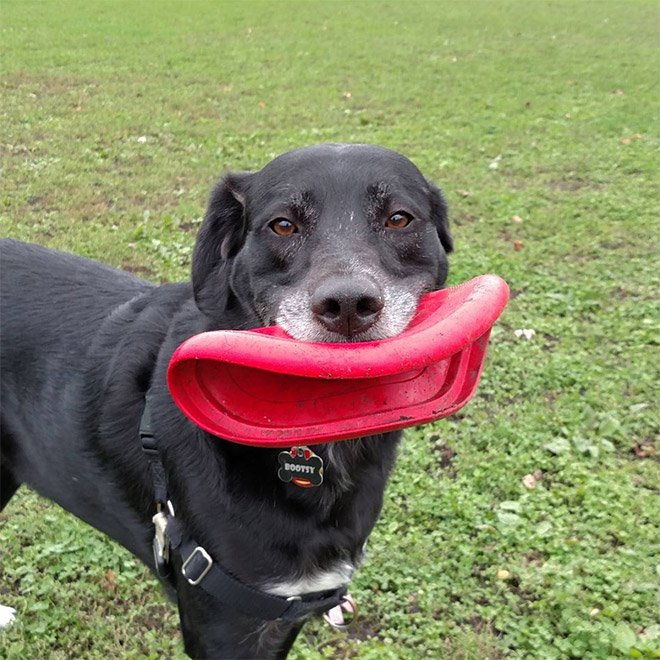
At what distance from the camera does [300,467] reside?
88.4 inches

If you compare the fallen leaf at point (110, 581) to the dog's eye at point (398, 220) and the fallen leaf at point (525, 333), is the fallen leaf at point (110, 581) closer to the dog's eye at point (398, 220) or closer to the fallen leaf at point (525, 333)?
the dog's eye at point (398, 220)

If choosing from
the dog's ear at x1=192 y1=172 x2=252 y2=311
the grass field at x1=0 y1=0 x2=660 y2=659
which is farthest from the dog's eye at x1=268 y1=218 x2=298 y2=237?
the grass field at x1=0 y1=0 x2=660 y2=659

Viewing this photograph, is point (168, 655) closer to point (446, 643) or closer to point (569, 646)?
point (446, 643)

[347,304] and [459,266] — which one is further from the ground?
[347,304]

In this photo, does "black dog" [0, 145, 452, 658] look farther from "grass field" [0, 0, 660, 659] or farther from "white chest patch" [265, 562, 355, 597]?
"grass field" [0, 0, 660, 659]

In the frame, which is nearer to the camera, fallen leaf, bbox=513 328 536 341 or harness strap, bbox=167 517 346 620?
harness strap, bbox=167 517 346 620

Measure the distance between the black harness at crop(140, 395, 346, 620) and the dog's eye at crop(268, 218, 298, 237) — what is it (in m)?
0.72

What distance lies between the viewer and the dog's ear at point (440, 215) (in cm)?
276

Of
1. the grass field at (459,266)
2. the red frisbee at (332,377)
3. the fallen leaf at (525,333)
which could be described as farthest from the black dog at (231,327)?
the fallen leaf at (525,333)

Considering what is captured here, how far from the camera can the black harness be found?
2236 mm

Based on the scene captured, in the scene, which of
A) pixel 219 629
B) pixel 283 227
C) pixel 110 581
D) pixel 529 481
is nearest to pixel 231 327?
pixel 283 227

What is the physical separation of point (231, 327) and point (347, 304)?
2.21 ft

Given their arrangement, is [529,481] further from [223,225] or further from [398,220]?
[223,225]

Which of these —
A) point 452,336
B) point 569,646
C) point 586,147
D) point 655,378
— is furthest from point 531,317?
point 586,147
